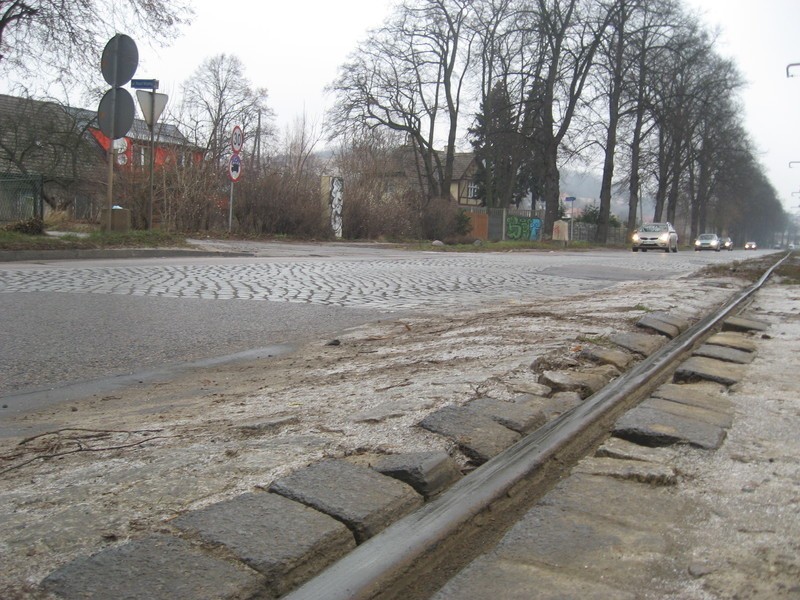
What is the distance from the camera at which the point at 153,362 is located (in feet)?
16.1

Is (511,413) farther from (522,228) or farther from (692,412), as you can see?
(522,228)

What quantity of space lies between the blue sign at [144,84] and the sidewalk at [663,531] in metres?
14.2

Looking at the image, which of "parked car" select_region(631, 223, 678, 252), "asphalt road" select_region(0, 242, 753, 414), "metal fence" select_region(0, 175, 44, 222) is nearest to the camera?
"asphalt road" select_region(0, 242, 753, 414)

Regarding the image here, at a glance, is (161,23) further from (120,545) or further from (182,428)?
(120,545)

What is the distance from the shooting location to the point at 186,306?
729 centimetres

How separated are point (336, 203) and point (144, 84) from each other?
482 inches

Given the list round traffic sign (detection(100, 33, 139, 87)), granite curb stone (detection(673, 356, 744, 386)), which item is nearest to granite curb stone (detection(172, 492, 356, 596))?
granite curb stone (detection(673, 356, 744, 386))

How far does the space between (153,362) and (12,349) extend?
0.97 metres

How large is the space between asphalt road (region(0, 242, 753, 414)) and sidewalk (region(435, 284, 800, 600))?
2.72 meters

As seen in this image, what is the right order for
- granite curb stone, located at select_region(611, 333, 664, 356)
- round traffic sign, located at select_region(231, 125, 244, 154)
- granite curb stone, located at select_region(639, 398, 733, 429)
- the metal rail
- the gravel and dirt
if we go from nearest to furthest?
the metal rail
the gravel and dirt
granite curb stone, located at select_region(639, 398, 733, 429)
granite curb stone, located at select_region(611, 333, 664, 356)
round traffic sign, located at select_region(231, 125, 244, 154)

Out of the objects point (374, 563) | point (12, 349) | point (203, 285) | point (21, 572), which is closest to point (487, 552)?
point (374, 563)

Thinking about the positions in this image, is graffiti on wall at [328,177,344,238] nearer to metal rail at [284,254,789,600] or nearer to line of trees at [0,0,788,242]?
line of trees at [0,0,788,242]

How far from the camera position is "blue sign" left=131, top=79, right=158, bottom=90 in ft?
49.6

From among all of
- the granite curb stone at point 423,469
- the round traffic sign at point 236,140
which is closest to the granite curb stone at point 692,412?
the granite curb stone at point 423,469
